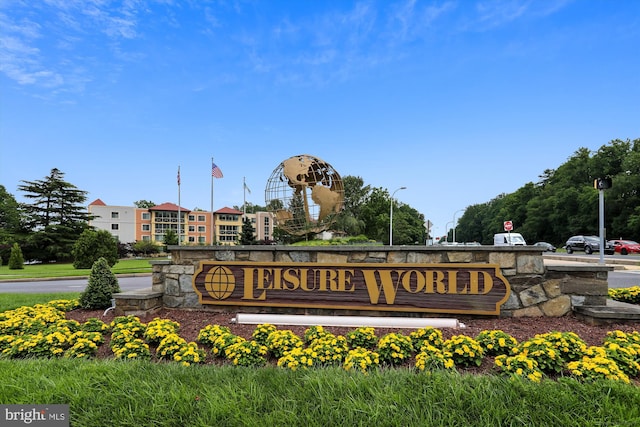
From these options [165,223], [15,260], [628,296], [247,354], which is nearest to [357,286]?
[247,354]

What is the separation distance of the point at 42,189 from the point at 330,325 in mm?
51125

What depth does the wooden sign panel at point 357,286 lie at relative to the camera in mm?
5262

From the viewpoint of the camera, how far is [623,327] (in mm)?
4629

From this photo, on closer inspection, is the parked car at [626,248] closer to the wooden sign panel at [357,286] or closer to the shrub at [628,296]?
the shrub at [628,296]

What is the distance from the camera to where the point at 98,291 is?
21.6 feet

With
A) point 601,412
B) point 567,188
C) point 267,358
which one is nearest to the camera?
point 601,412

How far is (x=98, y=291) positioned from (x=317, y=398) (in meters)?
5.52

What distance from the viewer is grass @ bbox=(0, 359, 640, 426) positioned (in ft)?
8.14

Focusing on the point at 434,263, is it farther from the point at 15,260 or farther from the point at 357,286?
the point at 15,260

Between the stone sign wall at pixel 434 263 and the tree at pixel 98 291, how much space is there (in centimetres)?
118

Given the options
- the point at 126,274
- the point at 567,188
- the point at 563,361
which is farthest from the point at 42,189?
the point at 567,188

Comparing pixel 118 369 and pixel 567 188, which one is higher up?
pixel 567 188

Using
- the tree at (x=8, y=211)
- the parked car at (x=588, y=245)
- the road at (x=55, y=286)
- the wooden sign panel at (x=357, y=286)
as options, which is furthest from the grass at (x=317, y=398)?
the tree at (x=8, y=211)

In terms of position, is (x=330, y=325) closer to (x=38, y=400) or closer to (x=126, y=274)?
(x=38, y=400)
